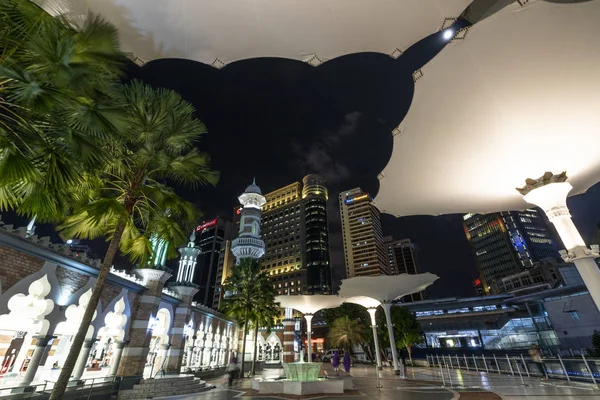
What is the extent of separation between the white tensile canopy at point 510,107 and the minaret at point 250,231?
1960 inches

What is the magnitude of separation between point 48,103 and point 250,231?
182ft

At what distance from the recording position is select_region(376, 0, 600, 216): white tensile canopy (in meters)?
5.07

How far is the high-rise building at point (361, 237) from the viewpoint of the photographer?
123 meters

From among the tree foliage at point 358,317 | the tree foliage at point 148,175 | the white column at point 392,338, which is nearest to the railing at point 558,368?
the white column at point 392,338

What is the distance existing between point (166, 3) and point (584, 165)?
35.0 ft

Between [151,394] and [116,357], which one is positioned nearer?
[151,394]

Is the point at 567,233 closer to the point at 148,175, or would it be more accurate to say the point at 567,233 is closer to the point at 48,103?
the point at 48,103

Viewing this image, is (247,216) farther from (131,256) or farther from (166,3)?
(166,3)

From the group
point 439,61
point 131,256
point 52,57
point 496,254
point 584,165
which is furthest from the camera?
point 496,254

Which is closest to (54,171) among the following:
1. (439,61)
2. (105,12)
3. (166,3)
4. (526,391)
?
(105,12)

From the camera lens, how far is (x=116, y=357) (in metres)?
13.0

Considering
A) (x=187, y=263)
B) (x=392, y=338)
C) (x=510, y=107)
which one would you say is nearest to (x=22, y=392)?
(x=510, y=107)

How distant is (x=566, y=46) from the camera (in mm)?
5176

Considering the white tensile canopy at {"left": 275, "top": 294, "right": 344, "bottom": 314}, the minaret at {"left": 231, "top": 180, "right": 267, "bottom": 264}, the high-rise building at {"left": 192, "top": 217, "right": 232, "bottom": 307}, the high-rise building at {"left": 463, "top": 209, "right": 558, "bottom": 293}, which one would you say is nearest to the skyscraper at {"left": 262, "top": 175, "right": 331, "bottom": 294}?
the high-rise building at {"left": 192, "top": 217, "right": 232, "bottom": 307}
